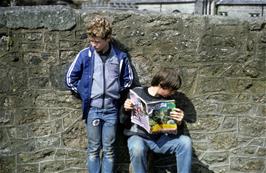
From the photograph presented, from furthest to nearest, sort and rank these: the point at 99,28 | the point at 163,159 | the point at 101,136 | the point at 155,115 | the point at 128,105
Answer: the point at 163,159
the point at 101,136
the point at 128,105
the point at 155,115
the point at 99,28

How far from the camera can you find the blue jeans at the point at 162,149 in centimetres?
440

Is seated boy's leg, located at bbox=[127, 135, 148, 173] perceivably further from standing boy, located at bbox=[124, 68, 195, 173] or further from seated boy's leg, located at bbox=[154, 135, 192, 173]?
seated boy's leg, located at bbox=[154, 135, 192, 173]

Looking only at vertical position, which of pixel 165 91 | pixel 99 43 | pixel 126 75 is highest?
pixel 99 43

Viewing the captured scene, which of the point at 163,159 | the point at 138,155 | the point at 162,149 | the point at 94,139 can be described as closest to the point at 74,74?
the point at 94,139

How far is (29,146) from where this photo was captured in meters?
4.86

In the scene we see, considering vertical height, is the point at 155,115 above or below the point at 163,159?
above

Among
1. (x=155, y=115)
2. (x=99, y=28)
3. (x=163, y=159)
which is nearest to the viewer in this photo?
(x=99, y=28)

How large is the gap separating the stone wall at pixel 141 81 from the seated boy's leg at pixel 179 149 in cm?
45

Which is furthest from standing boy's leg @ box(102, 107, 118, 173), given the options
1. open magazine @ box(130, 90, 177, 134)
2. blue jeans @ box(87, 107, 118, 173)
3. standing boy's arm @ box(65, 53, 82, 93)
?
standing boy's arm @ box(65, 53, 82, 93)

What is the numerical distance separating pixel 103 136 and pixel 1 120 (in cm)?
105

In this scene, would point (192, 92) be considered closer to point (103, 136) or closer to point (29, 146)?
point (103, 136)

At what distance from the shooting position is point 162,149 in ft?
14.8

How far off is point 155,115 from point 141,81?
0.55 m

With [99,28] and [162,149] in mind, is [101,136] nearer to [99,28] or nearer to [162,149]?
[162,149]
